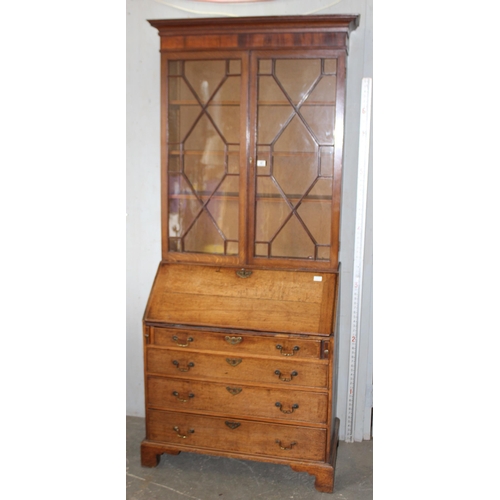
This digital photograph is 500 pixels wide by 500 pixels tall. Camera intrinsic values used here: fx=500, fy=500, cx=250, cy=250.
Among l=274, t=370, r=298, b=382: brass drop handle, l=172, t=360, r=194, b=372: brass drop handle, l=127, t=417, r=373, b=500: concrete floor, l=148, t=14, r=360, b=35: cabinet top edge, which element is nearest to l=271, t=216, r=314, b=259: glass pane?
l=274, t=370, r=298, b=382: brass drop handle

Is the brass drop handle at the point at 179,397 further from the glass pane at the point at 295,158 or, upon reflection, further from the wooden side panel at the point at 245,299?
the glass pane at the point at 295,158

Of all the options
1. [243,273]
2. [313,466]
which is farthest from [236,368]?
[313,466]

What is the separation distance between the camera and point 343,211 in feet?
9.24

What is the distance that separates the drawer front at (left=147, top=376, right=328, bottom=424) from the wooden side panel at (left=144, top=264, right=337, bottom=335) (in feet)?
1.01

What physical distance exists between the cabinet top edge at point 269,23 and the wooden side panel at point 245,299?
119 cm

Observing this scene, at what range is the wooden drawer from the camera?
2.33 metres

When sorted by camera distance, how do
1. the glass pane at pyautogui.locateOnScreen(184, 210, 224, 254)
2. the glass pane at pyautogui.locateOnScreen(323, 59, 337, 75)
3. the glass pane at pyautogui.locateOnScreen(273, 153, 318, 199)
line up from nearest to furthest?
the glass pane at pyautogui.locateOnScreen(323, 59, 337, 75) < the glass pane at pyautogui.locateOnScreen(273, 153, 318, 199) < the glass pane at pyautogui.locateOnScreen(184, 210, 224, 254)

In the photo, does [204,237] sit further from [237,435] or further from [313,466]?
[313,466]

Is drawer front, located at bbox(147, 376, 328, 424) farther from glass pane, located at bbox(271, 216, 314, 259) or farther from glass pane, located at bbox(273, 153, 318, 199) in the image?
glass pane, located at bbox(273, 153, 318, 199)

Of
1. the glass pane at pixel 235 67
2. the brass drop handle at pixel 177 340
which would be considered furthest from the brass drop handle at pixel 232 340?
the glass pane at pixel 235 67

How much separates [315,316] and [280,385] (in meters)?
0.37
